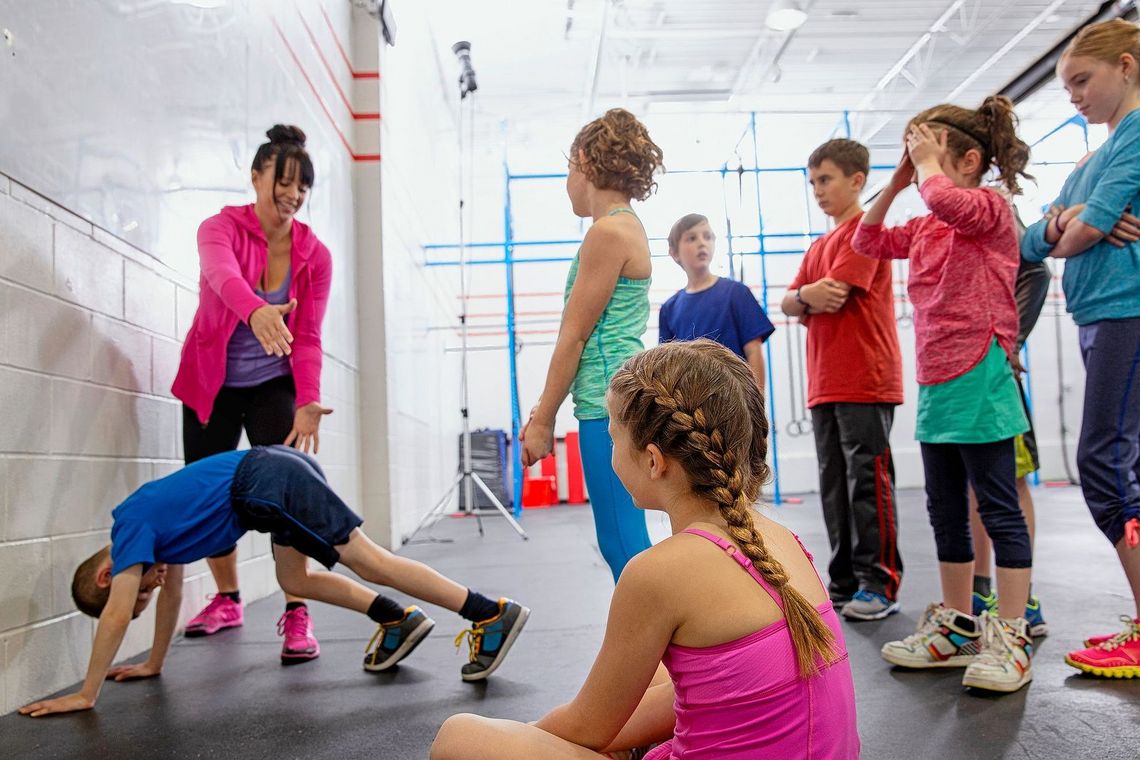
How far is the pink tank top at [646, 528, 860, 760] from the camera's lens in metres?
0.82

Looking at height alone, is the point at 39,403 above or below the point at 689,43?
below

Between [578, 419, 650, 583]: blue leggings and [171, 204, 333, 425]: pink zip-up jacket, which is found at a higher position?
[171, 204, 333, 425]: pink zip-up jacket

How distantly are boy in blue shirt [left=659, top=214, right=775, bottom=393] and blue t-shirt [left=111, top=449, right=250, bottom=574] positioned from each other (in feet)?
4.50

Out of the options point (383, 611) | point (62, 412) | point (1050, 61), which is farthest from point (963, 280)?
point (1050, 61)

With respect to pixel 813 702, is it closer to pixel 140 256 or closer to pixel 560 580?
pixel 140 256

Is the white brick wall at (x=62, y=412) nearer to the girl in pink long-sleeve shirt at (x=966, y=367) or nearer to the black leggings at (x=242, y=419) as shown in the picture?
the black leggings at (x=242, y=419)

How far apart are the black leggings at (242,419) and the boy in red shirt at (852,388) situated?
1.47 meters

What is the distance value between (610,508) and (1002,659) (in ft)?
2.71

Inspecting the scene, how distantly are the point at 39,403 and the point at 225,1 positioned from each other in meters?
1.64

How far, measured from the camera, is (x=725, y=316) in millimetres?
2611

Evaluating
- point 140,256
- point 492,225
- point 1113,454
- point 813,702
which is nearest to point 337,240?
point 140,256

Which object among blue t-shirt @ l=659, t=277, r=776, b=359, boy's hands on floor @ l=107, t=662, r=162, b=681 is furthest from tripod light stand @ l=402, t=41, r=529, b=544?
boy's hands on floor @ l=107, t=662, r=162, b=681

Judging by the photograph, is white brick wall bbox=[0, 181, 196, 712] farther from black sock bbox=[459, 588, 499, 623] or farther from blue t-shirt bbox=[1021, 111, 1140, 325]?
blue t-shirt bbox=[1021, 111, 1140, 325]

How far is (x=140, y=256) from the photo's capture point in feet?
7.20
